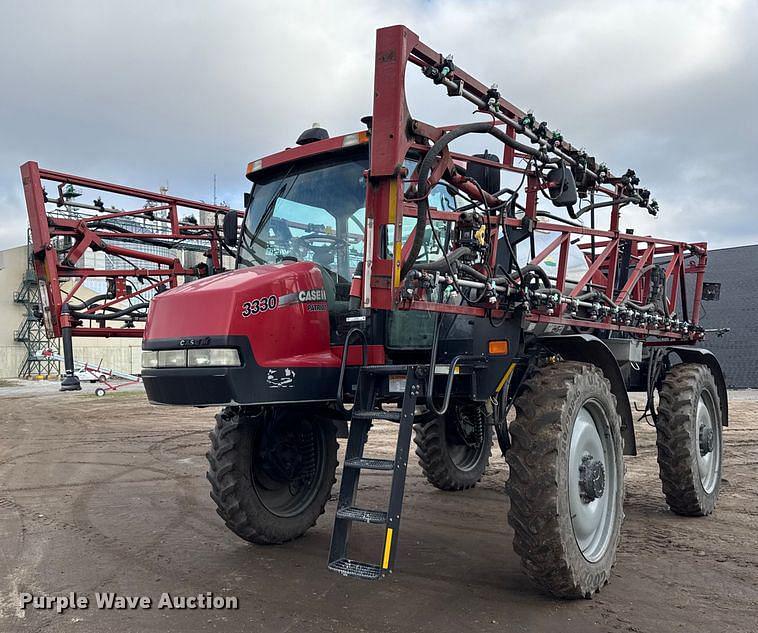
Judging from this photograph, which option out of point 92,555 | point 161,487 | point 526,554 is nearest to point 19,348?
point 161,487

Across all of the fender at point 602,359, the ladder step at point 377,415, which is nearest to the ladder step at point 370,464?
the ladder step at point 377,415

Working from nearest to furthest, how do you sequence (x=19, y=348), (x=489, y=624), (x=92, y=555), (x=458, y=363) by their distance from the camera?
(x=489, y=624) < (x=458, y=363) < (x=92, y=555) < (x=19, y=348)

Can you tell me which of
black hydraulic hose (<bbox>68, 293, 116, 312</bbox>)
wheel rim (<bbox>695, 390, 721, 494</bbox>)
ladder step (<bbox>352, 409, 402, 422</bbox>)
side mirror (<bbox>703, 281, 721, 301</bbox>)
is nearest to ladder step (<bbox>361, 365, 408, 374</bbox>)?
ladder step (<bbox>352, 409, 402, 422</bbox>)

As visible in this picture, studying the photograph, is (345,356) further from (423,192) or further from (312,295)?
(423,192)

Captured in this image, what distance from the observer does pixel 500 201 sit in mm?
4723

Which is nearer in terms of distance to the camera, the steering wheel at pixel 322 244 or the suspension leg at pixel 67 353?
the steering wheel at pixel 322 244

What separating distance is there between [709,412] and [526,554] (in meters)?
3.78

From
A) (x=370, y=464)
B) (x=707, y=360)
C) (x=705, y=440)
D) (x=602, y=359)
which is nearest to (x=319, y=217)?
(x=370, y=464)

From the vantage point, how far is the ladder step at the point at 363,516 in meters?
3.65

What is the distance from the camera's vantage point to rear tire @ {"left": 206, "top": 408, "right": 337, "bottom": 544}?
4.91 metres

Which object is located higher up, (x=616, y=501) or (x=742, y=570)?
(x=616, y=501)

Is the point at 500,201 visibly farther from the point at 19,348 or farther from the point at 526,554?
the point at 19,348

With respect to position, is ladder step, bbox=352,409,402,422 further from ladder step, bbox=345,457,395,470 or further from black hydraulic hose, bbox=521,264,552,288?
black hydraulic hose, bbox=521,264,552,288

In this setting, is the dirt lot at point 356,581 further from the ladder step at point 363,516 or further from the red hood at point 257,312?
the red hood at point 257,312
